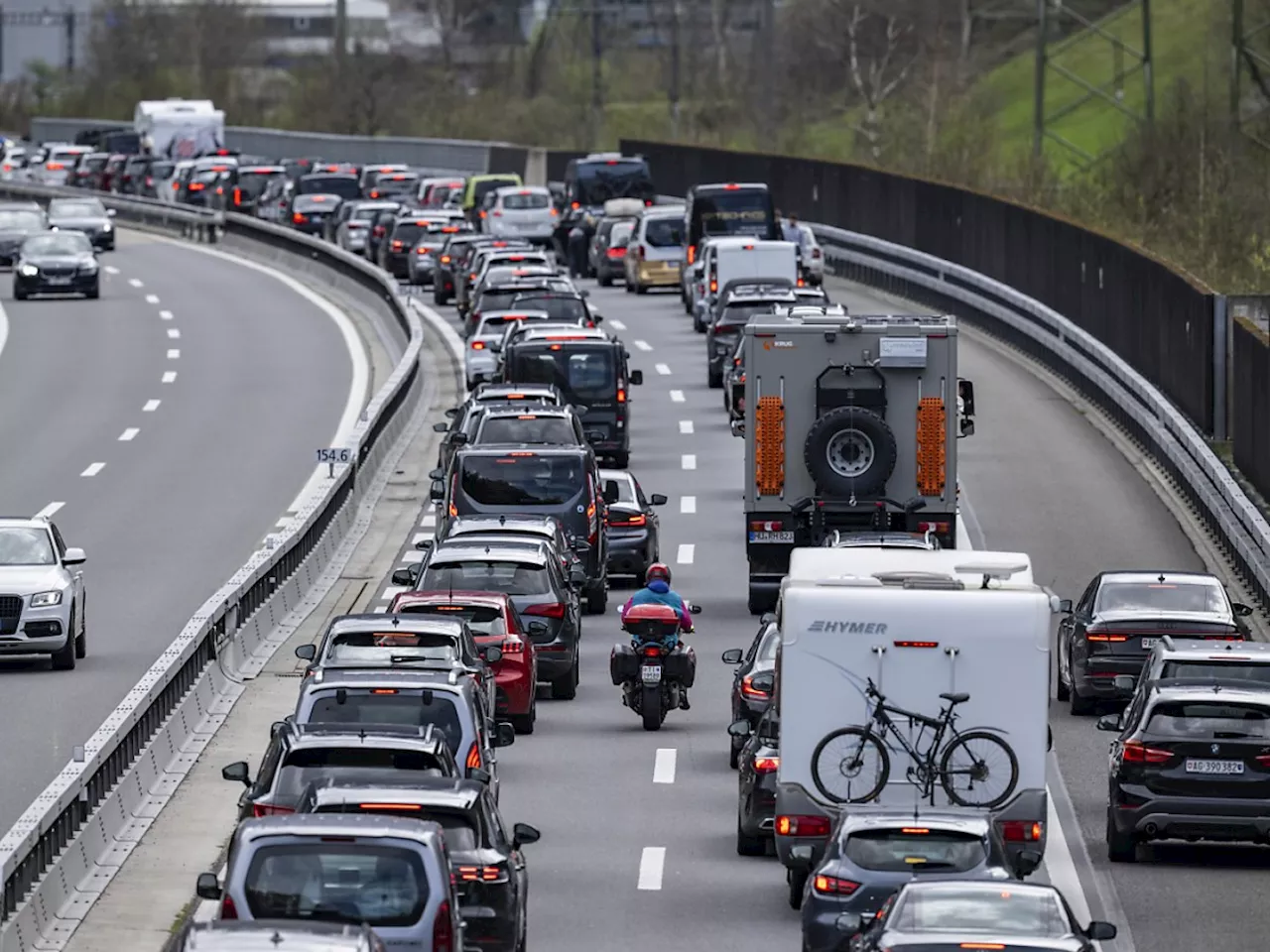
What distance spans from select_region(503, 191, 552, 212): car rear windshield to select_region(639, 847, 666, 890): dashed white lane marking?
183ft

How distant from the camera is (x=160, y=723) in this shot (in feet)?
75.6

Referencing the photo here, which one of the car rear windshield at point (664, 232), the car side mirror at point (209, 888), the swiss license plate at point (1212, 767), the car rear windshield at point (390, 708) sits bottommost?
the swiss license plate at point (1212, 767)

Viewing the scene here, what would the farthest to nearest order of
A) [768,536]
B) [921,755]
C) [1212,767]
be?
[768,536] < [1212,767] < [921,755]

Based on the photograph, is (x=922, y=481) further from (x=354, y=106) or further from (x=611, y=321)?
(x=354, y=106)

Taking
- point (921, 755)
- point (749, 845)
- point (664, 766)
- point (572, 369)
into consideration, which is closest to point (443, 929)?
point (921, 755)

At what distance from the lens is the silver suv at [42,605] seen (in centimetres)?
2750

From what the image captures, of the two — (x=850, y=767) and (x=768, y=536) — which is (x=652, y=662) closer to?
(x=768, y=536)

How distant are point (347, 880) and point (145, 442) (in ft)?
→ 109

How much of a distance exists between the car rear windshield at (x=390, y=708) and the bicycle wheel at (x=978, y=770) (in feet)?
10.3

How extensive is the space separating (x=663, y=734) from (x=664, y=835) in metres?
4.28

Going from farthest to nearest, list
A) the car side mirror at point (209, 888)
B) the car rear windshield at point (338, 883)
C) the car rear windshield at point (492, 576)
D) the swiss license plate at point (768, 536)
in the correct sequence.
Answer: the swiss license plate at point (768, 536)
the car rear windshield at point (492, 576)
the car side mirror at point (209, 888)
the car rear windshield at point (338, 883)

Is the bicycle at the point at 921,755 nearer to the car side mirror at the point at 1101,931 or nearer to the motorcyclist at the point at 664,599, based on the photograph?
the car side mirror at the point at 1101,931

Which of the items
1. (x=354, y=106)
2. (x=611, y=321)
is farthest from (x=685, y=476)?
(x=354, y=106)

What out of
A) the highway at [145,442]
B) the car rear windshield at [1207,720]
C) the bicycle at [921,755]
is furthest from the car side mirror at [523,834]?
the highway at [145,442]
